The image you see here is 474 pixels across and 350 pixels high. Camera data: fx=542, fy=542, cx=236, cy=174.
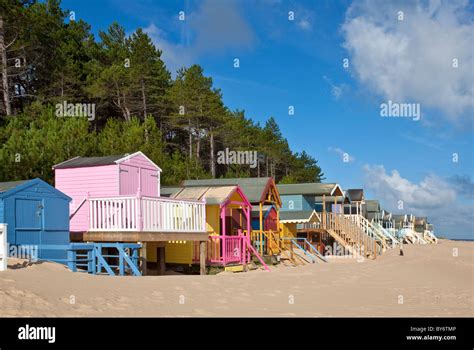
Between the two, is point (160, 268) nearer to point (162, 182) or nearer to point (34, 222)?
point (34, 222)

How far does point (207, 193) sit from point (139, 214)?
6.86 meters

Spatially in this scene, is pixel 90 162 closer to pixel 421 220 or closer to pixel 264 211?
pixel 264 211

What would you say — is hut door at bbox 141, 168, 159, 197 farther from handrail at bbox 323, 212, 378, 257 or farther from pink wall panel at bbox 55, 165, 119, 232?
handrail at bbox 323, 212, 378, 257

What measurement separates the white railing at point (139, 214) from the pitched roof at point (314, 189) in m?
20.9

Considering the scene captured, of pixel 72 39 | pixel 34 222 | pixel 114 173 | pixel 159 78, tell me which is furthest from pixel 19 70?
pixel 34 222

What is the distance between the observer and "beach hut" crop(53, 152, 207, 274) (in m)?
18.2

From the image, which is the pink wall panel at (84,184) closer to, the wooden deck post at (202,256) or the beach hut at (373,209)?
the wooden deck post at (202,256)

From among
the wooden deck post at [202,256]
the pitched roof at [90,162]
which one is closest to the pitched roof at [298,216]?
the wooden deck post at [202,256]

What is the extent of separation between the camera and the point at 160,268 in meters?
22.7

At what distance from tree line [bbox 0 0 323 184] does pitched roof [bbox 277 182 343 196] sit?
678 cm

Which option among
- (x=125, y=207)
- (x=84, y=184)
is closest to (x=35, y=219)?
(x=125, y=207)

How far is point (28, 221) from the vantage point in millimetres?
16766
